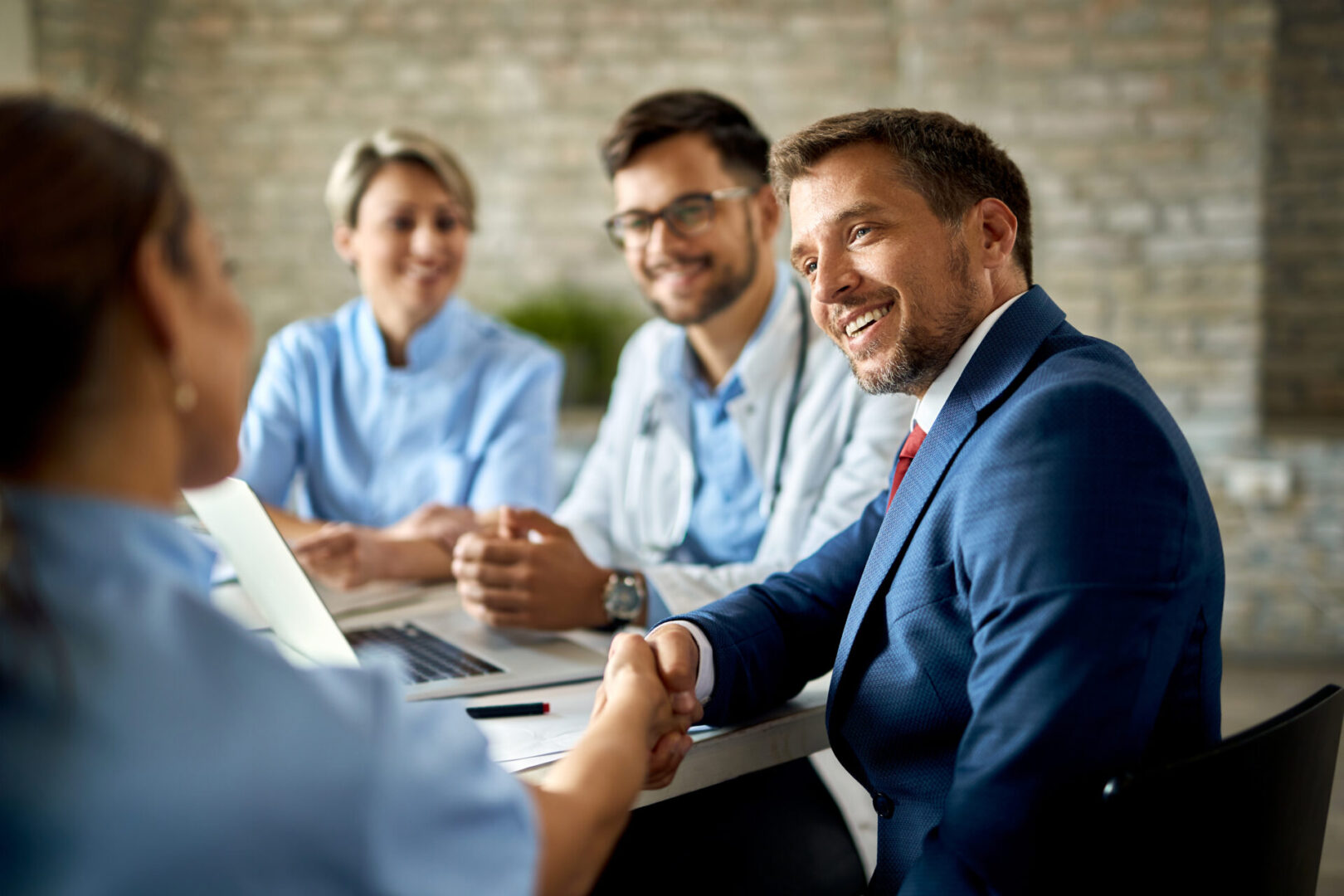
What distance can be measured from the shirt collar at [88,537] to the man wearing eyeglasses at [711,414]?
980 millimetres

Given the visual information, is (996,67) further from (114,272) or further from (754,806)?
(114,272)

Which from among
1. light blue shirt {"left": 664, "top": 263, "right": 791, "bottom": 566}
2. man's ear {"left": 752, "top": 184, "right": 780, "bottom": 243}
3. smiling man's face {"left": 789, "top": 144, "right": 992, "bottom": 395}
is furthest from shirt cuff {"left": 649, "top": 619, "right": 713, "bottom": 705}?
man's ear {"left": 752, "top": 184, "right": 780, "bottom": 243}

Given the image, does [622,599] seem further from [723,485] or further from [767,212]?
[767,212]

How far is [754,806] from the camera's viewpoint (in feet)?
5.03

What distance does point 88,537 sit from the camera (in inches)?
23.5

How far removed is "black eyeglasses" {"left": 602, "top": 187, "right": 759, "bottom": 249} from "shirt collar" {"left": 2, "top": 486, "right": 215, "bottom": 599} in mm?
1521

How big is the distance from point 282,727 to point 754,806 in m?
1.08

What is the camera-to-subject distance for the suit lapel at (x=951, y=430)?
1086mm

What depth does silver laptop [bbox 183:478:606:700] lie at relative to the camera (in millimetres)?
1341

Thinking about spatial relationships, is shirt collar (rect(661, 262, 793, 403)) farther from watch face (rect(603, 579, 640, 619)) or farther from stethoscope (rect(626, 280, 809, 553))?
watch face (rect(603, 579, 640, 619))

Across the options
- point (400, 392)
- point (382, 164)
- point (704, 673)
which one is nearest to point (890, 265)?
point (704, 673)

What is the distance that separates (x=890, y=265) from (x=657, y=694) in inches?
22.3

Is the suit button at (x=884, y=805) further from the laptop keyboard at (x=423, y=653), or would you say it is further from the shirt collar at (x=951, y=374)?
the laptop keyboard at (x=423, y=653)

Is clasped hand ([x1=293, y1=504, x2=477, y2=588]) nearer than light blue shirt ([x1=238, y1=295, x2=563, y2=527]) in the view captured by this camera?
Yes
